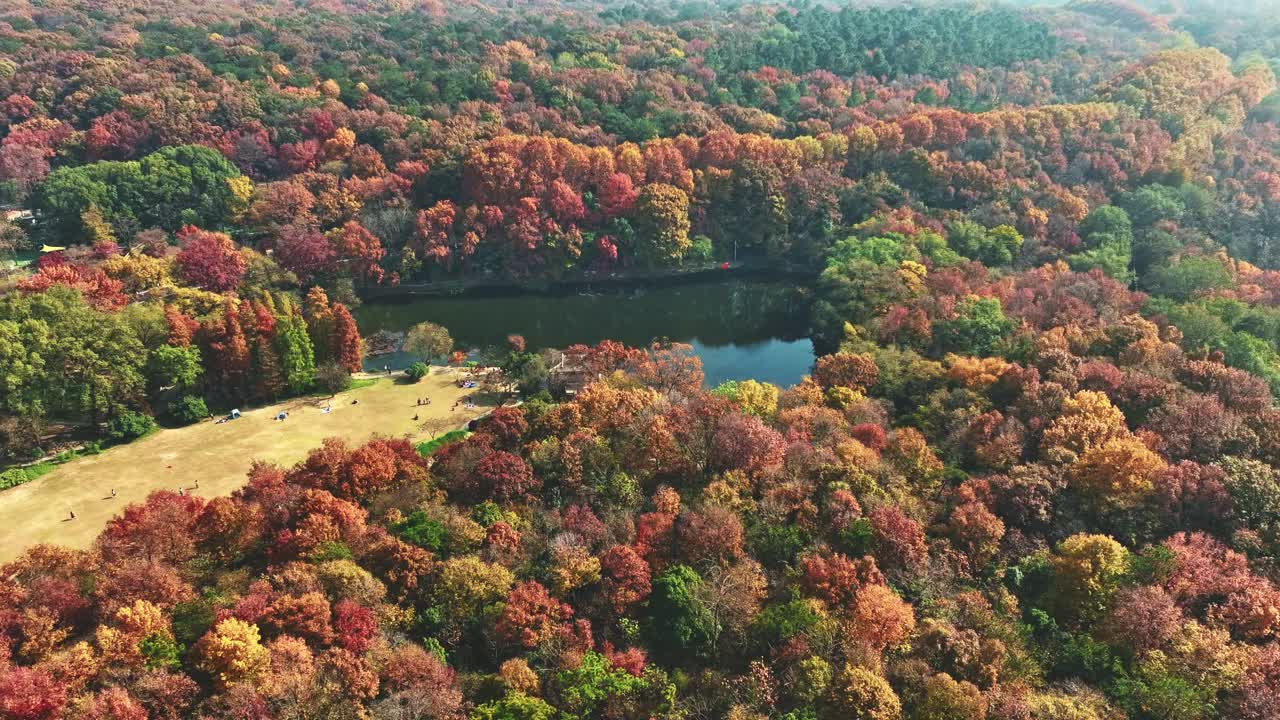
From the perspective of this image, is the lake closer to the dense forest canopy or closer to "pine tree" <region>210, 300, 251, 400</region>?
the dense forest canopy

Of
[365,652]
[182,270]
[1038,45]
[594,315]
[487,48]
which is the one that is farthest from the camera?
[1038,45]

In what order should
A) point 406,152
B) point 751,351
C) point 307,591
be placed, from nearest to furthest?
point 307,591, point 751,351, point 406,152

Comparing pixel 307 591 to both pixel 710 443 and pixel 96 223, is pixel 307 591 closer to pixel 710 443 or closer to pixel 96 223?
pixel 710 443

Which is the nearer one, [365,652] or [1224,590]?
[365,652]

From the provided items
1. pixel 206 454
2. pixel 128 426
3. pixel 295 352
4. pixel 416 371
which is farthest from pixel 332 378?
pixel 128 426

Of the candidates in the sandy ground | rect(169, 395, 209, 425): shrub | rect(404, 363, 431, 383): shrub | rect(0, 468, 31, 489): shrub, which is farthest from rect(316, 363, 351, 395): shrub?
rect(0, 468, 31, 489): shrub

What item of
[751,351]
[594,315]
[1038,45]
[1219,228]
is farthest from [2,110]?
[1038,45]
